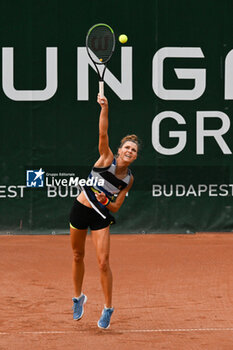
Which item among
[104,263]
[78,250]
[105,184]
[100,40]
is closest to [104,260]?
[104,263]

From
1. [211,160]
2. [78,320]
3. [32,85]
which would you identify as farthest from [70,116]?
[78,320]

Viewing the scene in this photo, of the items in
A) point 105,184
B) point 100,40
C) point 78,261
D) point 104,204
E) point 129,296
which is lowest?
point 129,296

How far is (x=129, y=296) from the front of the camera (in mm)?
5898

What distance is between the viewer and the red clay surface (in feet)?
14.7

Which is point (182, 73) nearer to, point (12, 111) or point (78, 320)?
point (12, 111)

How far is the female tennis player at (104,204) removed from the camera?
4.66 metres

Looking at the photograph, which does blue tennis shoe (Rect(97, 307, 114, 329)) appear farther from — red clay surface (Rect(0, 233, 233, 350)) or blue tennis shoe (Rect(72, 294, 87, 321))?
blue tennis shoe (Rect(72, 294, 87, 321))

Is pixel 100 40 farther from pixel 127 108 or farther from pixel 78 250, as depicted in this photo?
pixel 127 108

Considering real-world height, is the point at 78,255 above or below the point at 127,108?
below

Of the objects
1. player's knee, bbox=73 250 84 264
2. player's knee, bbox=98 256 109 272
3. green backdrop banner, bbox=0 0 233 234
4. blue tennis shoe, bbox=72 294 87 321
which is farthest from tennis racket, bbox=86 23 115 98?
green backdrop banner, bbox=0 0 233 234

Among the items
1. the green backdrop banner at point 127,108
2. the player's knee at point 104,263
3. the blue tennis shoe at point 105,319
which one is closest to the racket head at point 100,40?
the player's knee at point 104,263

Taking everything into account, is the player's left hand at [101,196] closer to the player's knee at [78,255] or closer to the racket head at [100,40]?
the player's knee at [78,255]

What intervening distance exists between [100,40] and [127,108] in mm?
4063

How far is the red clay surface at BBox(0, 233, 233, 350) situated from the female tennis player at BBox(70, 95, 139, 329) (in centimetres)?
31
